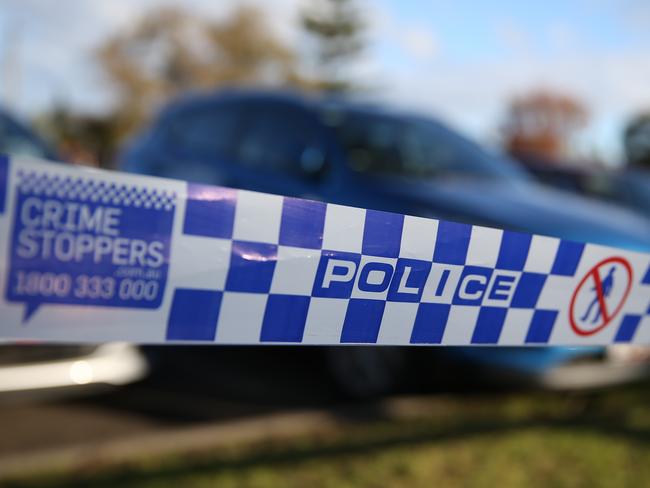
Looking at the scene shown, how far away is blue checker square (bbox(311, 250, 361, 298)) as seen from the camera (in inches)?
38.5

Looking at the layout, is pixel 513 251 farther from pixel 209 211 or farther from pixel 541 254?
pixel 209 211

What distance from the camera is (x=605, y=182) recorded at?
7234 mm

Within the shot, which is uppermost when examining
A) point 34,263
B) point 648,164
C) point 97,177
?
point 97,177

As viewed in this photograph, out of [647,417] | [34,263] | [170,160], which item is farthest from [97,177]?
[170,160]

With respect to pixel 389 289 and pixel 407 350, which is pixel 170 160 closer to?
pixel 407 350

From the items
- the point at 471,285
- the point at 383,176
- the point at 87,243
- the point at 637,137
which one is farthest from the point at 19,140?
the point at 637,137

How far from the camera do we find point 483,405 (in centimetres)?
366

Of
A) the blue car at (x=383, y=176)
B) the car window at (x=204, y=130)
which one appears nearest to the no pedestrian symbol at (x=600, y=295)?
the blue car at (x=383, y=176)

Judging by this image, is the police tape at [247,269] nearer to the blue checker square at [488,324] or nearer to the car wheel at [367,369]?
the blue checker square at [488,324]

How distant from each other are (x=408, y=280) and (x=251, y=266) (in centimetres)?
24

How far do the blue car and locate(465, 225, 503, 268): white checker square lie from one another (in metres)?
Result: 1.93

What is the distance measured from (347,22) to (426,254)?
32029 millimetres

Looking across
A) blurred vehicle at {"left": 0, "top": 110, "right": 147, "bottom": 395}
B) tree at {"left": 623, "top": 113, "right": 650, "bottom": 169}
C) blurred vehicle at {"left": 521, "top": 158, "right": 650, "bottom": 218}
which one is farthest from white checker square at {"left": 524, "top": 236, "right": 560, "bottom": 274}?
tree at {"left": 623, "top": 113, "right": 650, "bottom": 169}

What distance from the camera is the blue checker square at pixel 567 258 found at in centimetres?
112
